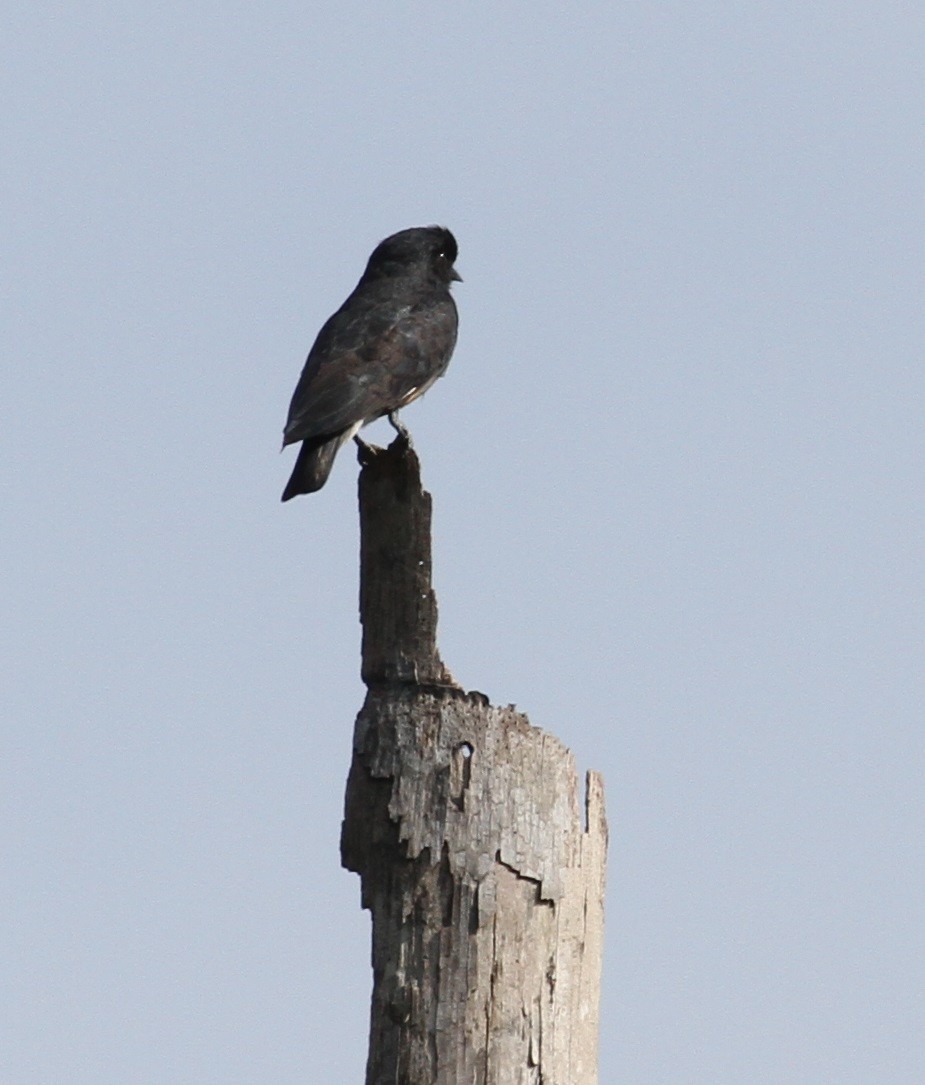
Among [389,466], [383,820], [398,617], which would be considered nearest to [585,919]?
[383,820]

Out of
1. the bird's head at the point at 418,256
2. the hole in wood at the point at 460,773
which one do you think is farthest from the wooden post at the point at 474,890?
the bird's head at the point at 418,256

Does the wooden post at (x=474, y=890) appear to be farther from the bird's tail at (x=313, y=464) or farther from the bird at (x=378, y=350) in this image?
the bird at (x=378, y=350)

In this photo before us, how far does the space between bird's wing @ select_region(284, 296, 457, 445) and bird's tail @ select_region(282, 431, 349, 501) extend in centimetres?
5

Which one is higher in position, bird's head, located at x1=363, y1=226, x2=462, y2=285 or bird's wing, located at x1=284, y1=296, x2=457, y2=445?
bird's head, located at x1=363, y1=226, x2=462, y2=285

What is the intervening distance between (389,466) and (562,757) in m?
1.38

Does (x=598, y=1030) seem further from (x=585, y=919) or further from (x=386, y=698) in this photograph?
(x=386, y=698)

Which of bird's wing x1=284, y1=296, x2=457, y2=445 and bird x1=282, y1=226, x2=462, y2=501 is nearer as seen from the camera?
bird x1=282, y1=226, x2=462, y2=501

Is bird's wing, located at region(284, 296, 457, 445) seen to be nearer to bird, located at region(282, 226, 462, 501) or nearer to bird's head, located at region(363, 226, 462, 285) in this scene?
bird, located at region(282, 226, 462, 501)

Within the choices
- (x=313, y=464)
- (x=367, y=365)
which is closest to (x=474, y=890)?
(x=313, y=464)

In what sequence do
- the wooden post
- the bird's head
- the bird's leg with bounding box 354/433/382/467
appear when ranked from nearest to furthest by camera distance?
the wooden post → the bird's leg with bounding box 354/433/382/467 → the bird's head

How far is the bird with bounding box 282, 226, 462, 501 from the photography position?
8.90 metres

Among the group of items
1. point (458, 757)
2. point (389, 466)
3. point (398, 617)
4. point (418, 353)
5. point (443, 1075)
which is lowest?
point (443, 1075)

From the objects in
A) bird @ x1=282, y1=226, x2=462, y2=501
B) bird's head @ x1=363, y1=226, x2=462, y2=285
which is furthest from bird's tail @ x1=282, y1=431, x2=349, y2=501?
bird's head @ x1=363, y1=226, x2=462, y2=285

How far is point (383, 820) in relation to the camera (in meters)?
5.64
